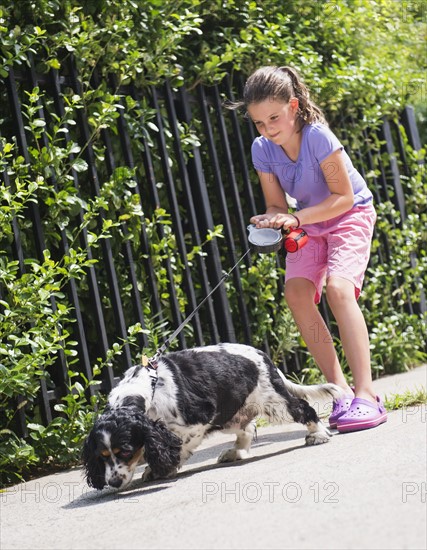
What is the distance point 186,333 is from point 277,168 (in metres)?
1.20

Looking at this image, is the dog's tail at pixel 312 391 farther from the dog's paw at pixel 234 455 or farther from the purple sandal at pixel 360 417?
the dog's paw at pixel 234 455

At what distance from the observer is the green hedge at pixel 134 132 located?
4.45 m

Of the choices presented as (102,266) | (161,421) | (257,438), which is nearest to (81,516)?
(161,421)

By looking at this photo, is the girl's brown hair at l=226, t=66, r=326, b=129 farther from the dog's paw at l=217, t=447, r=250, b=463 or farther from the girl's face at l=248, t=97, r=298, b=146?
the dog's paw at l=217, t=447, r=250, b=463

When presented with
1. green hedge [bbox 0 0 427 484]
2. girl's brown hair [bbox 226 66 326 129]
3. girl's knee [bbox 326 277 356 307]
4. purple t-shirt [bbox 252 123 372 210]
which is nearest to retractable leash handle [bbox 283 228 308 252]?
girl's knee [bbox 326 277 356 307]

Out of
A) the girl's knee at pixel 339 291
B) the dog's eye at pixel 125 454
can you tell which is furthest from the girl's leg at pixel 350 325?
the dog's eye at pixel 125 454

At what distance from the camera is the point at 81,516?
11.5 ft

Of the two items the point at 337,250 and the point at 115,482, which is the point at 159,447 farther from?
the point at 337,250

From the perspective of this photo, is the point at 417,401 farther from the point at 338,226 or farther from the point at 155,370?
the point at 155,370

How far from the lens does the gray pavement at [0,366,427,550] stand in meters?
2.87

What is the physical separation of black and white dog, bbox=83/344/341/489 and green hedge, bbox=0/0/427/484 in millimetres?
655

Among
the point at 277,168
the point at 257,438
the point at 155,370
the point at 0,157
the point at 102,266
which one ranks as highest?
the point at 0,157

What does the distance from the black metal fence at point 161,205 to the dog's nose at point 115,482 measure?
93 cm

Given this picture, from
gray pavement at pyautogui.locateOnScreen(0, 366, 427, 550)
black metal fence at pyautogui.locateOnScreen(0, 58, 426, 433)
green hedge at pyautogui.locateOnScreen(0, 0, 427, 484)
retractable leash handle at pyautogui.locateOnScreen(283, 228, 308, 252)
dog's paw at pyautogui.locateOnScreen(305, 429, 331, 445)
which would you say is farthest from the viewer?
black metal fence at pyautogui.locateOnScreen(0, 58, 426, 433)
